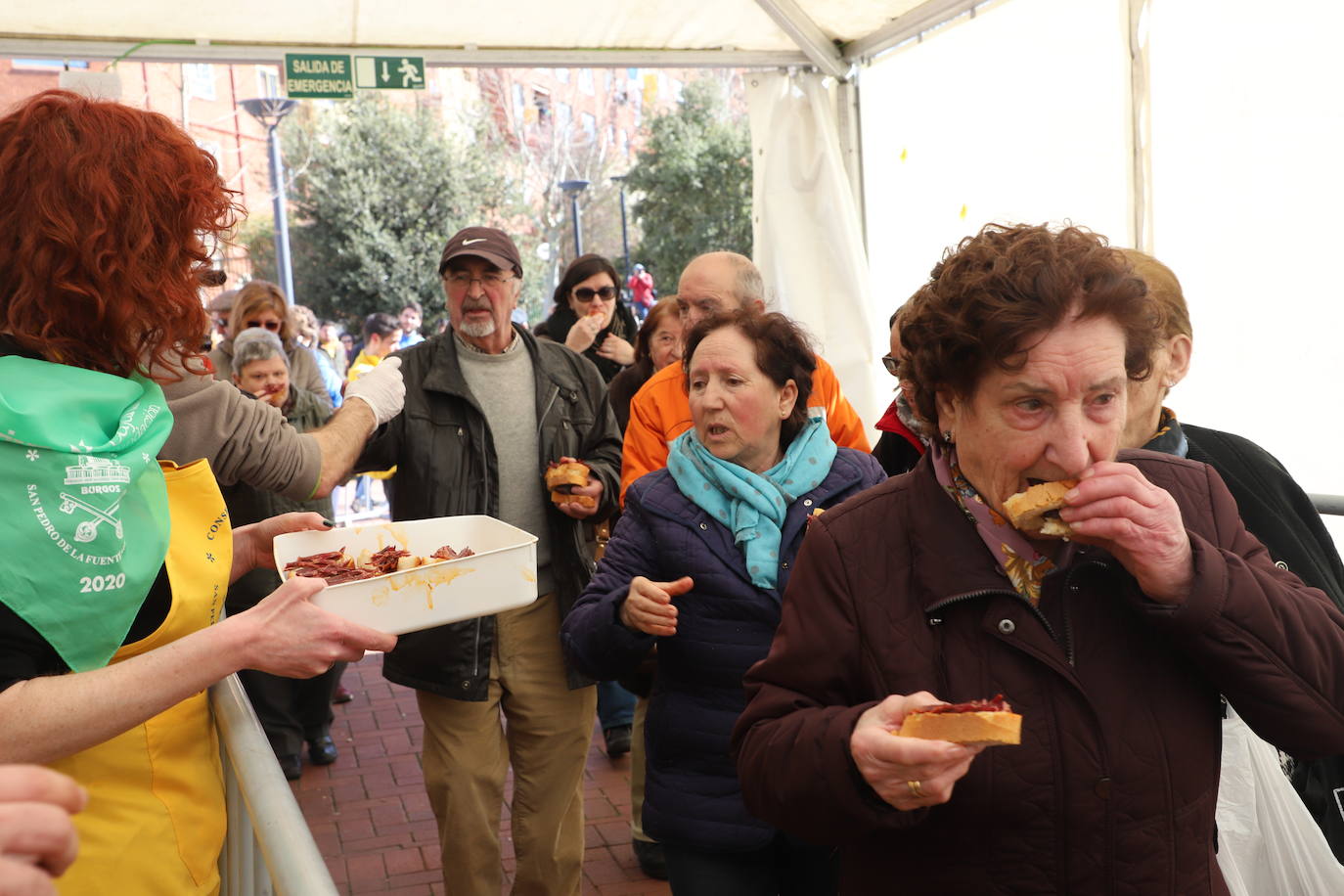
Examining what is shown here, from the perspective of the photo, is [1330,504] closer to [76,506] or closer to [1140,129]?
[1140,129]

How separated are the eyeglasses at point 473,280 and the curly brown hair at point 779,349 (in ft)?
3.52

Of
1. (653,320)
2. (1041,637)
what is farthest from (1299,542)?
(653,320)

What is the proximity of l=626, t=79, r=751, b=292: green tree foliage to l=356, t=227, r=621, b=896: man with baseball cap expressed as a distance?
21725 mm

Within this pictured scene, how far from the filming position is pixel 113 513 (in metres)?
1.65

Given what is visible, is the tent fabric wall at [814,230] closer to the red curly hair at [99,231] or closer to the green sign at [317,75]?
the green sign at [317,75]

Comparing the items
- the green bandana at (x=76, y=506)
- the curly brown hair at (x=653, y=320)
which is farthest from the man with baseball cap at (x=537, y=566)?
the green bandana at (x=76, y=506)

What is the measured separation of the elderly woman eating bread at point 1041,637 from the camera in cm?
161

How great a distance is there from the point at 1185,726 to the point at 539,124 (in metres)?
39.6

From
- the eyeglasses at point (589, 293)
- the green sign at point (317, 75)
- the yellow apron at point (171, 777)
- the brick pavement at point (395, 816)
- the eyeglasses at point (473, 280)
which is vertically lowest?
the brick pavement at point (395, 816)

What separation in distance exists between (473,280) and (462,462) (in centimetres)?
68

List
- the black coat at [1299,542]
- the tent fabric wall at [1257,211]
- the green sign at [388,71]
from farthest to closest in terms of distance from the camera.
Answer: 1. the green sign at [388,71]
2. the tent fabric wall at [1257,211]
3. the black coat at [1299,542]

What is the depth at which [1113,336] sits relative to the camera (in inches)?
67.9

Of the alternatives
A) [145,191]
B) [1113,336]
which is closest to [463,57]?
[145,191]

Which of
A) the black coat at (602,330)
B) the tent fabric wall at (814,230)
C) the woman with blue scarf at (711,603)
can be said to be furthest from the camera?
the black coat at (602,330)
